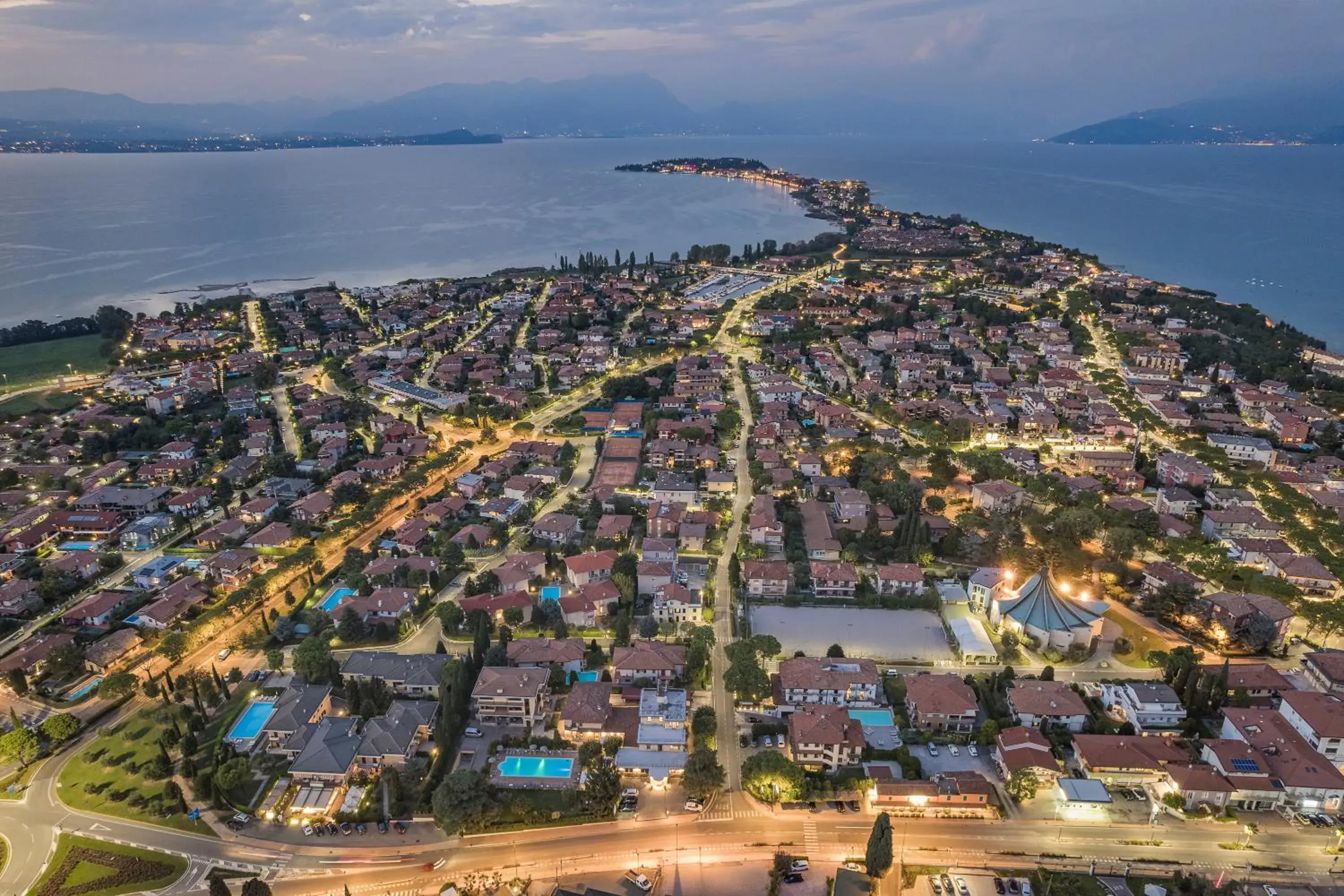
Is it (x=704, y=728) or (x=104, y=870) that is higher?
(x=704, y=728)

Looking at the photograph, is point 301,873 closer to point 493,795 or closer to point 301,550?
point 493,795

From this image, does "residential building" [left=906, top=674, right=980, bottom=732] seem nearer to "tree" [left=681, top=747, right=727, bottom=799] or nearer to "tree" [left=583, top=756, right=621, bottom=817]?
"tree" [left=681, top=747, right=727, bottom=799]

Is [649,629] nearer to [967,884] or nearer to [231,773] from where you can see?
[967,884]

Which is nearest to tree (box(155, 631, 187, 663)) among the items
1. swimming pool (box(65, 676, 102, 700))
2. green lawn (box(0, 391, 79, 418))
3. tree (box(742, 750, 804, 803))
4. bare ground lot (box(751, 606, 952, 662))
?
swimming pool (box(65, 676, 102, 700))

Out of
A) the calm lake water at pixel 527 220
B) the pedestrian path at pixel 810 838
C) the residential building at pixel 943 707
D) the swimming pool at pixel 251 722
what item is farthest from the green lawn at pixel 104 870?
the calm lake water at pixel 527 220

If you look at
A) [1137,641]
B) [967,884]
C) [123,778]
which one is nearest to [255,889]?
[123,778]

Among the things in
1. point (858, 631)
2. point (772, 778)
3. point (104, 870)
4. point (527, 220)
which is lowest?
point (104, 870)
